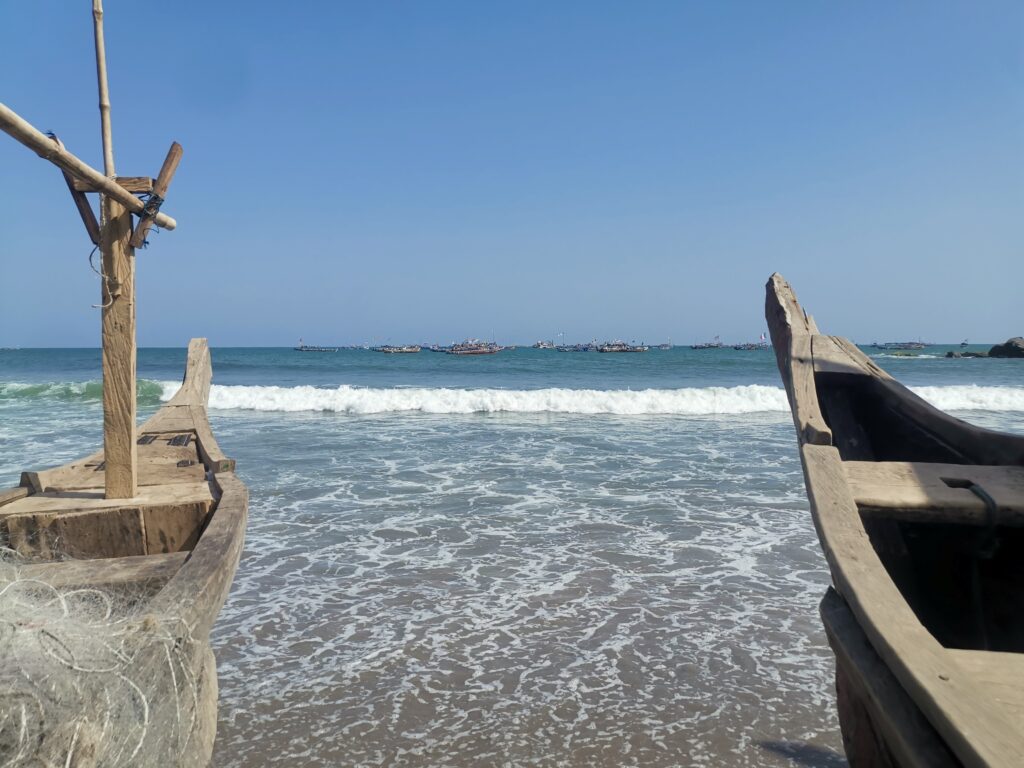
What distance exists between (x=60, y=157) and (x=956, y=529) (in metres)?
4.31

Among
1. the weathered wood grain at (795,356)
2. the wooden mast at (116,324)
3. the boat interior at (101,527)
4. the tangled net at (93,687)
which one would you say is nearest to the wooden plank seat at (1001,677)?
the weathered wood grain at (795,356)

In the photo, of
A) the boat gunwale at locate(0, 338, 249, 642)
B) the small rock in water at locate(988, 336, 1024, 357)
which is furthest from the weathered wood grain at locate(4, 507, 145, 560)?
the small rock in water at locate(988, 336, 1024, 357)

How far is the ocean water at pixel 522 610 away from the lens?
128 inches

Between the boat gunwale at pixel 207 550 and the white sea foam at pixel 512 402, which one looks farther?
the white sea foam at pixel 512 402

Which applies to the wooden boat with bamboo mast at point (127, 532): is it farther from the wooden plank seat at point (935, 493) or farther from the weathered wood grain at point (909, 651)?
the wooden plank seat at point (935, 493)

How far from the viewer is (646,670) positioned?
3.88 metres

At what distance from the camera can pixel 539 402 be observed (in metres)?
20.0

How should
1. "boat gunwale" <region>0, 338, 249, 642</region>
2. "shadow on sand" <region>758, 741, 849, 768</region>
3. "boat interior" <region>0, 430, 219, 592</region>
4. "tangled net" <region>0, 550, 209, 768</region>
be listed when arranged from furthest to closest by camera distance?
"shadow on sand" <region>758, 741, 849, 768</region> < "boat interior" <region>0, 430, 219, 592</region> < "boat gunwale" <region>0, 338, 249, 642</region> < "tangled net" <region>0, 550, 209, 768</region>

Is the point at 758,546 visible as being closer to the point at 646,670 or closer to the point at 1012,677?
the point at 646,670

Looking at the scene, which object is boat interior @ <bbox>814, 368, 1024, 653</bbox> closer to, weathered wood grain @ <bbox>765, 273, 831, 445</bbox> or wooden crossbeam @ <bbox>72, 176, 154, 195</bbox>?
weathered wood grain @ <bbox>765, 273, 831, 445</bbox>

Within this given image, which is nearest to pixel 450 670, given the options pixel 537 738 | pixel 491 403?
pixel 537 738

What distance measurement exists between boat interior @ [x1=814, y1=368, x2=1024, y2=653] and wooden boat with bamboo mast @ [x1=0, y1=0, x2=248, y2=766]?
2341mm

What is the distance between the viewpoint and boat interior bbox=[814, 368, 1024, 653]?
2590mm

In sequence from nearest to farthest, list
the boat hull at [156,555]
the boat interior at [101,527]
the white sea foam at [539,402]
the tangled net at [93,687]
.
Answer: the tangled net at [93,687] → the boat hull at [156,555] → the boat interior at [101,527] → the white sea foam at [539,402]
